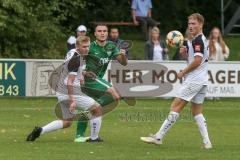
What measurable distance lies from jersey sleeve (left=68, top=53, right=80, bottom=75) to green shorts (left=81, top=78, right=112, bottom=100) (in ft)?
1.51

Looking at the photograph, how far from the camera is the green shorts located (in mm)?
13328

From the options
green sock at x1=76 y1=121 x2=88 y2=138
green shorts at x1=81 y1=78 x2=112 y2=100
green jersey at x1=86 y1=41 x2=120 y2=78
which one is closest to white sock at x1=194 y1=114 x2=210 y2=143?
green shorts at x1=81 y1=78 x2=112 y2=100

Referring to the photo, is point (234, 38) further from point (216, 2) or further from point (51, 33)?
point (51, 33)

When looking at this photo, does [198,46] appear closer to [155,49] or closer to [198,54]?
[198,54]

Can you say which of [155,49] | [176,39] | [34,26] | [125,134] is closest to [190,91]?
[176,39]

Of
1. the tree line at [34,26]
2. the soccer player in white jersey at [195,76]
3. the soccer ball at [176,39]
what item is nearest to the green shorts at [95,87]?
the soccer player in white jersey at [195,76]

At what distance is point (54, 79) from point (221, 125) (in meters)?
5.81

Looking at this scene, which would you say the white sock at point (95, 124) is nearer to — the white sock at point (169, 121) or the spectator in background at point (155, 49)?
the white sock at point (169, 121)

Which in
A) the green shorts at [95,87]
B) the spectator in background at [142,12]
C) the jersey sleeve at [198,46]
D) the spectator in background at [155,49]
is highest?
the spectator in background at [142,12]

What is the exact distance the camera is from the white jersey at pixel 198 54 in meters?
12.4

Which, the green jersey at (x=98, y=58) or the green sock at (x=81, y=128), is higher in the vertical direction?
the green jersey at (x=98, y=58)

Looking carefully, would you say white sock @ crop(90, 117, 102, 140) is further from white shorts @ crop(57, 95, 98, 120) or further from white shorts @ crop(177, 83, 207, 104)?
white shorts @ crop(177, 83, 207, 104)

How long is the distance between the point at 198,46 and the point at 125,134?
9.33 ft

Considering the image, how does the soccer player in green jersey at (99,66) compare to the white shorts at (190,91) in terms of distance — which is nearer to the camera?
the white shorts at (190,91)
